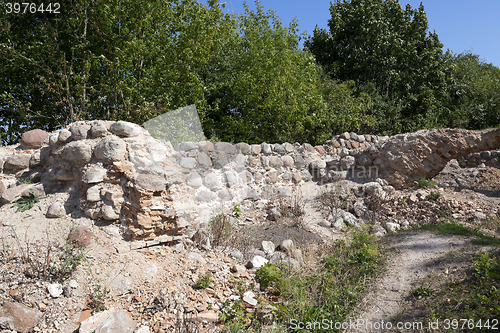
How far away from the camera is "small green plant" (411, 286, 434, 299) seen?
3.22 meters

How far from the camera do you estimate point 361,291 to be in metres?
3.54

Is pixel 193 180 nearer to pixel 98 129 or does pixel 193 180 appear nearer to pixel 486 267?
pixel 98 129

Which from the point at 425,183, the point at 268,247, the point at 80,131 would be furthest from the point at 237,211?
the point at 425,183

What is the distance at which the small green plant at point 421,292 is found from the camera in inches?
127

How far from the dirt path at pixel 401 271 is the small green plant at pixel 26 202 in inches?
168

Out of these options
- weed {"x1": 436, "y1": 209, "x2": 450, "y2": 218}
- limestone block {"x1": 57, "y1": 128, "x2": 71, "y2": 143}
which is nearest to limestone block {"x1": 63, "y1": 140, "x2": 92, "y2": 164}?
limestone block {"x1": 57, "y1": 128, "x2": 71, "y2": 143}

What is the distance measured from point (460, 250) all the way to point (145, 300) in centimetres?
401

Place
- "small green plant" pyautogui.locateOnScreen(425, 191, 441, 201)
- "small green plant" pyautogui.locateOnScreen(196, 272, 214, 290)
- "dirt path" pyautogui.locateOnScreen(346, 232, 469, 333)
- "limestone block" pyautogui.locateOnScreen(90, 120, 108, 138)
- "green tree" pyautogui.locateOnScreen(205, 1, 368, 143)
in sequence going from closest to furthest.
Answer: "dirt path" pyautogui.locateOnScreen(346, 232, 469, 333) → "small green plant" pyautogui.locateOnScreen(196, 272, 214, 290) → "limestone block" pyautogui.locateOnScreen(90, 120, 108, 138) → "small green plant" pyautogui.locateOnScreen(425, 191, 441, 201) → "green tree" pyautogui.locateOnScreen(205, 1, 368, 143)

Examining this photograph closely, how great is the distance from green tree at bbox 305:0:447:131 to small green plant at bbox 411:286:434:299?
453 inches

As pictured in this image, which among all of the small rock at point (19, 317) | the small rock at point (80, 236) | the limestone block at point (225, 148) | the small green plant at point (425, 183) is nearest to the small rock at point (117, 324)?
the small rock at point (19, 317)

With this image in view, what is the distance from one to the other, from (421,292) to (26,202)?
5.06 metres

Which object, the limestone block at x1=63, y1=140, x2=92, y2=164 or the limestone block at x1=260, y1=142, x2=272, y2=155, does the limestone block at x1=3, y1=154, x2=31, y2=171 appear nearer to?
the limestone block at x1=63, y1=140, x2=92, y2=164

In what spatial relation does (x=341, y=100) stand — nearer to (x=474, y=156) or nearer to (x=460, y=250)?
(x=474, y=156)

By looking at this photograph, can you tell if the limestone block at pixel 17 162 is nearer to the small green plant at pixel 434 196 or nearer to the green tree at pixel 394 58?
the small green plant at pixel 434 196
